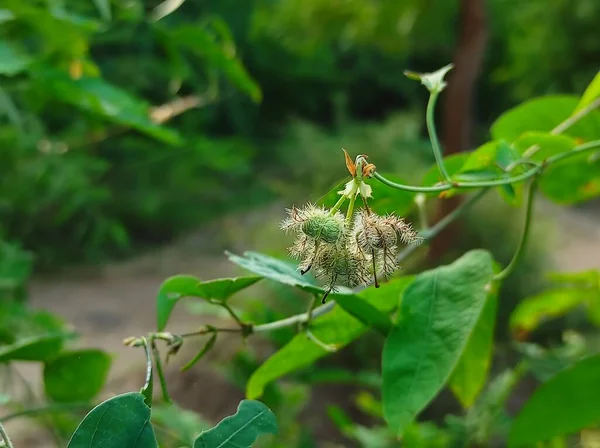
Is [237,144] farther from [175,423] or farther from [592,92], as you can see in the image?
[592,92]

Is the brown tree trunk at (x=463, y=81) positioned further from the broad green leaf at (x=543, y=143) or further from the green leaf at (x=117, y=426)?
the green leaf at (x=117, y=426)

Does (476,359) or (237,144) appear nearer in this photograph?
(476,359)

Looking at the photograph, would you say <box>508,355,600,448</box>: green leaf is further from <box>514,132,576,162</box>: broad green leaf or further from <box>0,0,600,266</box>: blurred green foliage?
<box>0,0,600,266</box>: blurred green foliage

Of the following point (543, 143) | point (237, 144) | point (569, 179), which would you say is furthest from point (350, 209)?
point (237, 144)

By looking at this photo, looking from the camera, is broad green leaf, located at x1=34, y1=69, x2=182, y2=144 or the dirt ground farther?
the dirt ground

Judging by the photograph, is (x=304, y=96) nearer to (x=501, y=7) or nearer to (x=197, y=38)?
(x=501, y=7)

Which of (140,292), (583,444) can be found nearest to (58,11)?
(583,444)

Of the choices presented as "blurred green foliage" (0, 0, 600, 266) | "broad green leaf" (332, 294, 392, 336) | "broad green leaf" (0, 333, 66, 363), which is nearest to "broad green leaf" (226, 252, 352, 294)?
"broad green leaf" (332, 294, 392, 336)
